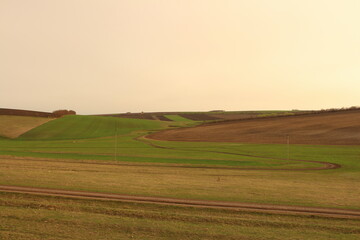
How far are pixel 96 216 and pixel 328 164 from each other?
95.5 ft

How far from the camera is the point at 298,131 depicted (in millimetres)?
64938

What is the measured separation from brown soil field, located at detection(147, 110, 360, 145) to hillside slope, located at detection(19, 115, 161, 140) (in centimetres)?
2514

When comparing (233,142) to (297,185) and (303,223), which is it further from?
(303,223)

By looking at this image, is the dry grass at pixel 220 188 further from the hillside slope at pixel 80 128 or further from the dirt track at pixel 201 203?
the hillside slope at pixel 80 128

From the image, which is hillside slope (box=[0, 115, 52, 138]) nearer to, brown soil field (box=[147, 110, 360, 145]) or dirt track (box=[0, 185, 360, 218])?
brown soil field (box=[147, 110, 360, 145])

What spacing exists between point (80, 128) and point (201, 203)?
83017mm

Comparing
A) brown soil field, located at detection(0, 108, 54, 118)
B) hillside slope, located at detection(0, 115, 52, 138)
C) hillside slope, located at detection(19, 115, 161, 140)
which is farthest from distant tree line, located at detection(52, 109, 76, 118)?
hillside slope, located at detection(19, 115, 161, 140)

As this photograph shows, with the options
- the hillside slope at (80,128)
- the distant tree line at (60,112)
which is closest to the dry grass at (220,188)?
the hillside slope at (80,128)

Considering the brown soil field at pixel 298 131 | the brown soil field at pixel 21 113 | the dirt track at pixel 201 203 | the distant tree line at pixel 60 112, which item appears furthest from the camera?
the distant tree line at pixel 60 112

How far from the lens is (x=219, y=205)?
49.3ft

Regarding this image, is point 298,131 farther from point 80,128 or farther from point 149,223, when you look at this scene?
point 80,128

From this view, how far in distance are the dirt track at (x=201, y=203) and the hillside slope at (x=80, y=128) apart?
64915 mm

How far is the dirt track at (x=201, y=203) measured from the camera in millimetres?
14062

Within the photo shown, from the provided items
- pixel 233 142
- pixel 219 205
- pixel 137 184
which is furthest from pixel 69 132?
pixel 219 205
